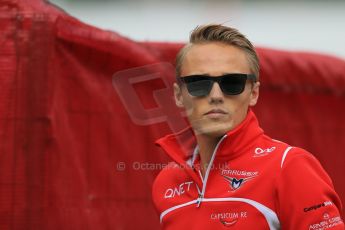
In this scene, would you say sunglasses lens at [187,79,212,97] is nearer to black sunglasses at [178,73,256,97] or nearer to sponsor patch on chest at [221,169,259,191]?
black sunglasses at [178,73,256,97]

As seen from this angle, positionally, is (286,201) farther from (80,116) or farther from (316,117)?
(316,117)

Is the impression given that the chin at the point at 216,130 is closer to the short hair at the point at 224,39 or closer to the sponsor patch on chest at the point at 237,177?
the sponsor patch on chest at the point at 237,177

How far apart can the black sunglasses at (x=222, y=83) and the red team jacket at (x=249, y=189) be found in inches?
4.0

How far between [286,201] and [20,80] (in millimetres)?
1300

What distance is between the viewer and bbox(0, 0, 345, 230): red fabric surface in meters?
3.04

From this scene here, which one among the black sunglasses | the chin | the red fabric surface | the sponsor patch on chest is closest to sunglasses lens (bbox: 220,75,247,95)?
the black sunglasses

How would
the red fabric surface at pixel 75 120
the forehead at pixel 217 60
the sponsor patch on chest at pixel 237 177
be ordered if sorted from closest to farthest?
the sponsor patch on chest at pixel 237 177, the forehead at pixel 217 60, the red fabric surface at pixel 75 120

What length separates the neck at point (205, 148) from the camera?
247 centimetres

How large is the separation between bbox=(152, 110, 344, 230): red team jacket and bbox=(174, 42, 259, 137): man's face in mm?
38

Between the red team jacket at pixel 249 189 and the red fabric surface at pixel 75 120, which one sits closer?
the red team jacket at pixel 249 189

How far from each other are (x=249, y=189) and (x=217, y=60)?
413 millimetres

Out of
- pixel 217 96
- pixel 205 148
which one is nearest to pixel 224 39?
pixel 217 96

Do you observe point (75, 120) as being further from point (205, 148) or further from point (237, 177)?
point (237, 177)

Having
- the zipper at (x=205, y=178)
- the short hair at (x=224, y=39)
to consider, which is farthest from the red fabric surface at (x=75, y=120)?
the zipper at (x=205, y=178)
